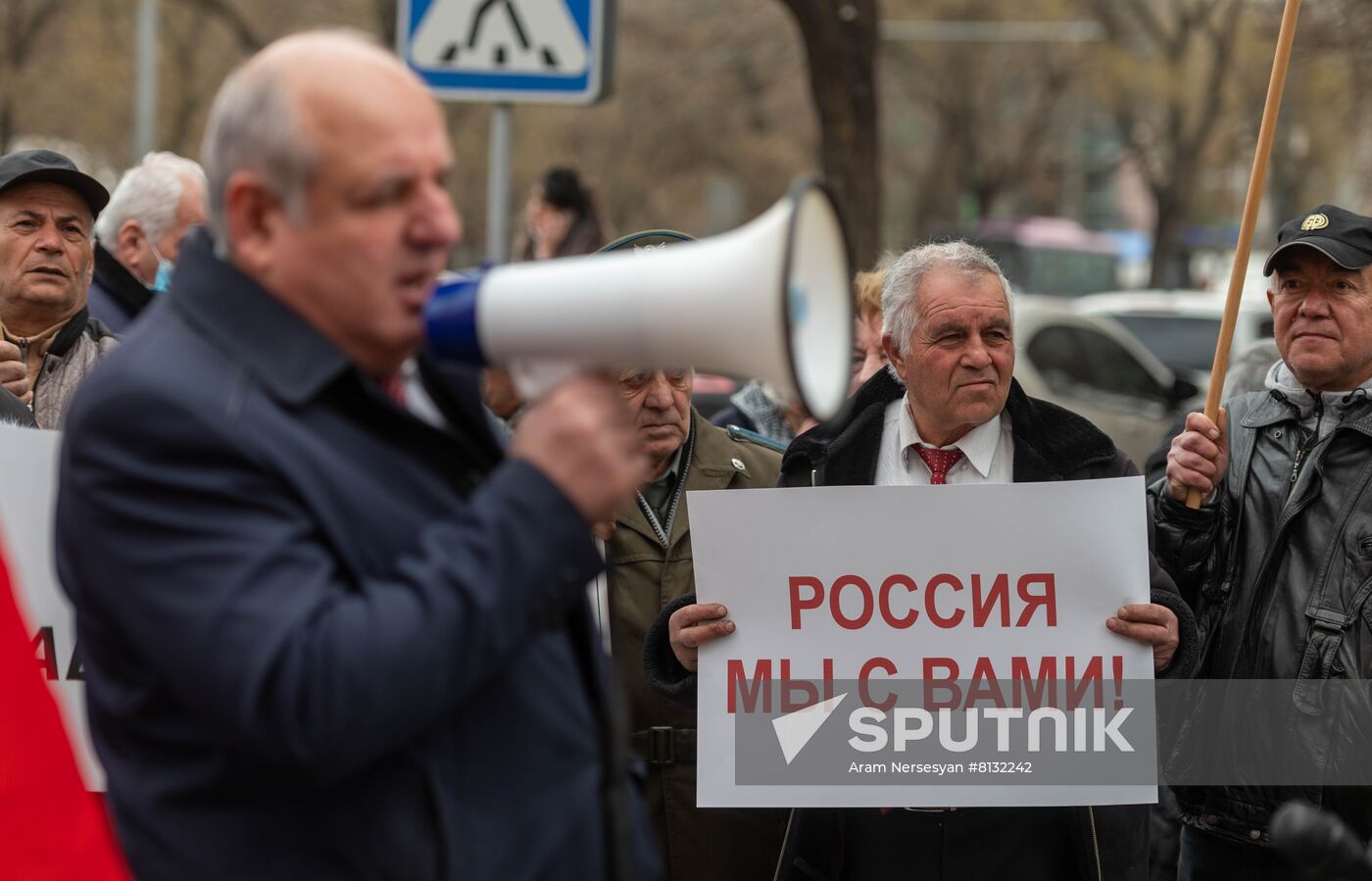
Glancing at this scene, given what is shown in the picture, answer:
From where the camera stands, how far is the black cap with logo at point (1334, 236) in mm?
3709

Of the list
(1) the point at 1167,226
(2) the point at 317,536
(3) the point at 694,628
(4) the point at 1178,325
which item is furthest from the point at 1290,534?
(1) the point at 1167,226

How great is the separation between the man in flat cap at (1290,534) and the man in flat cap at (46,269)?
8.82 ft

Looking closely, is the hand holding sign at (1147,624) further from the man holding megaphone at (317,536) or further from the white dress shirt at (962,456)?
the man holding megaphone at (317,536)

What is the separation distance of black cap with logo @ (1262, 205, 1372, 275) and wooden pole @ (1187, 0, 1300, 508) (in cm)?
39

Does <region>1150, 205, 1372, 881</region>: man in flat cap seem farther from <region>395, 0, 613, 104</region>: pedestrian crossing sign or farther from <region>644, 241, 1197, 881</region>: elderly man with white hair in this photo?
<region>395, 0, 613, 104</region>: pedestrian crossing sign

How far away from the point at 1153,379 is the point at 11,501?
9.48 m

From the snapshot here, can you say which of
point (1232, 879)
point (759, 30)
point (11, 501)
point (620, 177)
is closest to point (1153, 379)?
point (1232, 879)

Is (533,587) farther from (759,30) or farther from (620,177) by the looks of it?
(620,177)

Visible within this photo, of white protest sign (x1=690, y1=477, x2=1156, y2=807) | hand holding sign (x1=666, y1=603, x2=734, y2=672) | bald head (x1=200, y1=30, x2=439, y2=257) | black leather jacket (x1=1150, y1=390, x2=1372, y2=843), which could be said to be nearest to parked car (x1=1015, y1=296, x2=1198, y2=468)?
black leather jacket (x1=1150, y1=390, x2=1372, y2=843)

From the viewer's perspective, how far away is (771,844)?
366 centimetres

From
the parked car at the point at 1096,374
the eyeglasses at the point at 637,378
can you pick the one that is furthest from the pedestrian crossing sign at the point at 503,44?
the parked car at the point at 1096,374

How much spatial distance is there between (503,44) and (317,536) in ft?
13.9

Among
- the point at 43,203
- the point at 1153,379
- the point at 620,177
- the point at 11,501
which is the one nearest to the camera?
the point at 11,501

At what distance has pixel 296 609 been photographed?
1.67 m
